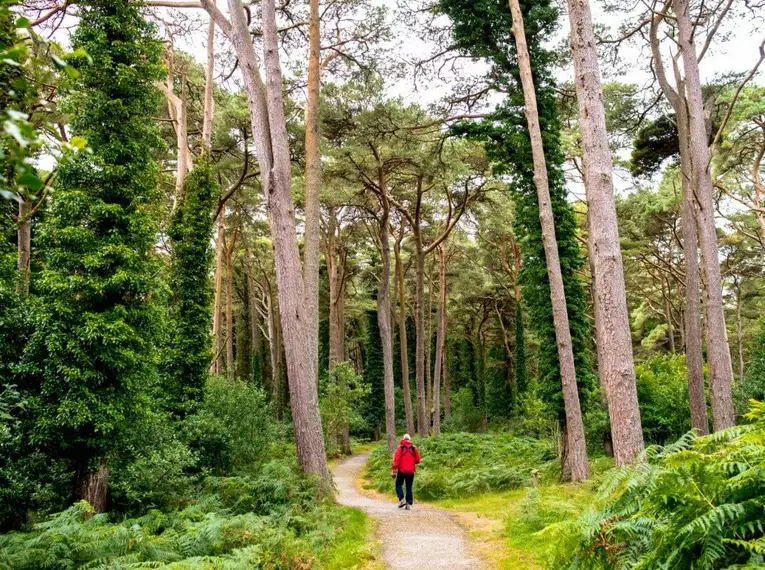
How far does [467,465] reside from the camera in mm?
16828

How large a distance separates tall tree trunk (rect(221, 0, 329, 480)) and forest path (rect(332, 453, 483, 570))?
1.53m

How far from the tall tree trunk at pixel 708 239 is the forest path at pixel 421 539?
6.18 meters

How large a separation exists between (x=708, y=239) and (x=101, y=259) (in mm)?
11884

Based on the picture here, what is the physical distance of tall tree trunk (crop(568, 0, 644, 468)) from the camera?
6289 mm

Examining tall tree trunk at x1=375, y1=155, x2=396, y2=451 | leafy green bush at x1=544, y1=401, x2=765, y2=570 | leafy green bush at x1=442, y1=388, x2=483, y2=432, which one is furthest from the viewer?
leafy green bush at x1=442, y1=388, x2=483, y2=432

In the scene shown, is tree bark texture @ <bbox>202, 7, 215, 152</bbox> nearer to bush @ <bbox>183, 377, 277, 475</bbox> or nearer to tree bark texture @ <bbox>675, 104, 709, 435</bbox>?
bush @ <bbox>183, 377, 277, 475</bbox>

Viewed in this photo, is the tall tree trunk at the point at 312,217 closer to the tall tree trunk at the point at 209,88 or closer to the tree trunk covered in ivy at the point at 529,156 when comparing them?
the tree trunk covered in ivy at the point at 529,156

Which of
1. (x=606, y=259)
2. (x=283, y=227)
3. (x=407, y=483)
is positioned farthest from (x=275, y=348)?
(x=606, y=259)

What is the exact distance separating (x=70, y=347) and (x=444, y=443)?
15.1 metres

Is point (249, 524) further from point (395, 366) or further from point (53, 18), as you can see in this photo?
point (395, 366)

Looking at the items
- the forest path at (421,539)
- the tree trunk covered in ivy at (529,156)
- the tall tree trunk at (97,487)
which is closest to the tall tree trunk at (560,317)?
the tree trunk covered in ivy at (529,156)

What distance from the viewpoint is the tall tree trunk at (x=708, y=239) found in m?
10.8

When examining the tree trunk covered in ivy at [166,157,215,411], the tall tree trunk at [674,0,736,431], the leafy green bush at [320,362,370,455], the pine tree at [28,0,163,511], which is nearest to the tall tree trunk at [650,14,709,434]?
the tall tree trunk at [674,0,736,431]

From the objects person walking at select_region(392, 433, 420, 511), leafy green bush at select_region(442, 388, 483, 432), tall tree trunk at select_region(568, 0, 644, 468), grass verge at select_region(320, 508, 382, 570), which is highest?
tall tree trunk at select_region(568, 0, 644, 468)
